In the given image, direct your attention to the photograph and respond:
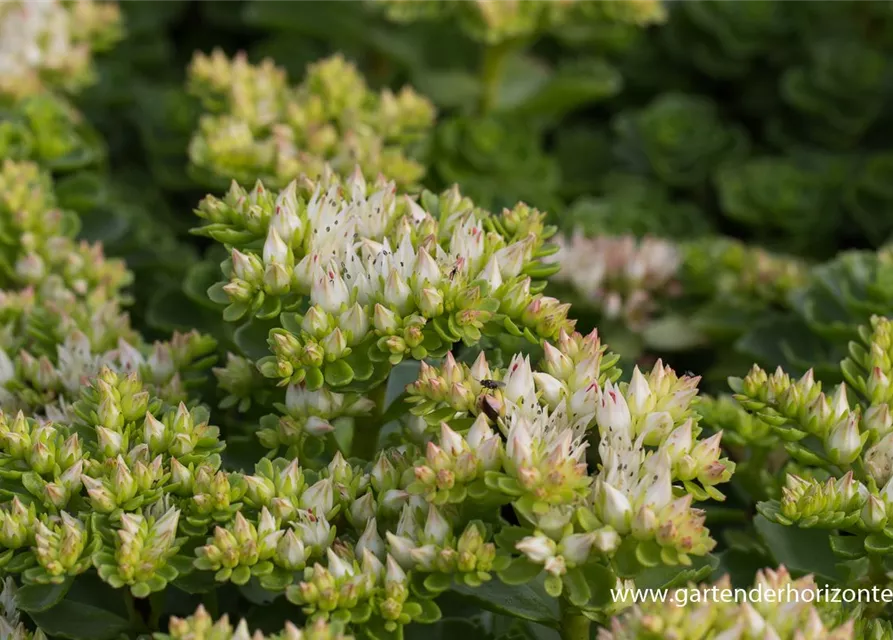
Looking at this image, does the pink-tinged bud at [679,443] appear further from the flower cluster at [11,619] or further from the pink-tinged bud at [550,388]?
the flower cluster at [11,619]

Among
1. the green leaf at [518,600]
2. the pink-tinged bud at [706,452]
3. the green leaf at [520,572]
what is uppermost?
the pink-tinged bud at [706,452]

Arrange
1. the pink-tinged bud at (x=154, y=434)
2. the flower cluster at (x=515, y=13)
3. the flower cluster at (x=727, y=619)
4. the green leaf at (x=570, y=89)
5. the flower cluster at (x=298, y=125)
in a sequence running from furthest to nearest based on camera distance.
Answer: the green leaf at (x=570, y=89) < the flower cluster at (x=515, y=13) < the flower cluster at (x=298, y=125) < the pink-tinged bud at (x=154, y=434) < the flower cluster at (x=727, y=619)

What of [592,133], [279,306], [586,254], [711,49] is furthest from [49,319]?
[711,49]

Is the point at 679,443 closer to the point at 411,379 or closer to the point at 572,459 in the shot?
the point at 572,459

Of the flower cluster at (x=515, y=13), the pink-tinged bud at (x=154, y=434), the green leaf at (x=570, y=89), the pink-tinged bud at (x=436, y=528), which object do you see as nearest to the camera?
the pink-tinged bud at (x=436, y=528)

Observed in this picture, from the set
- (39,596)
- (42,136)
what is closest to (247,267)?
(39,596)

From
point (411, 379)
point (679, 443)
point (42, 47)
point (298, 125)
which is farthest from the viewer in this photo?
point (42, 47)

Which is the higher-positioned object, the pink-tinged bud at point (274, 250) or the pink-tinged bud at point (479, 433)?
the pink-tinged bud at point (274, 250)

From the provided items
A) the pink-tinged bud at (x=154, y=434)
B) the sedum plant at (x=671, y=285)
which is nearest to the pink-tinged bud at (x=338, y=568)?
the pink-tinged bud at (x=154, y=434)

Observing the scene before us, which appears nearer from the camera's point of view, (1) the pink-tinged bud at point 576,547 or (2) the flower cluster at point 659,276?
(1) the pink-tinged bud at point 576,547
